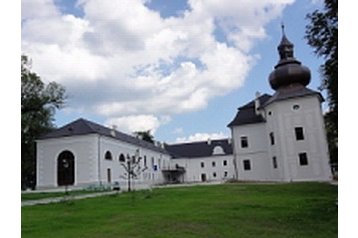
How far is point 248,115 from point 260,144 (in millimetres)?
3023

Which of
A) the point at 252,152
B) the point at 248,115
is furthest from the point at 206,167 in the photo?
the point at 252,152

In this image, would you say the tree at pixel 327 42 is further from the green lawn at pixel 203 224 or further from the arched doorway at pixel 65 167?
the arched doorway at pixel 65 167

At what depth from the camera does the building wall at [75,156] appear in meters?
33.0

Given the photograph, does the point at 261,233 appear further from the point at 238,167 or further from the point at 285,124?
the point at 238,167

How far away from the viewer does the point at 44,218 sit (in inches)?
434

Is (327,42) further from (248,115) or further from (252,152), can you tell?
(248,115)

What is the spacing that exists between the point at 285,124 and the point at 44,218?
22.4 m

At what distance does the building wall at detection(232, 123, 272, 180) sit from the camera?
32.7m

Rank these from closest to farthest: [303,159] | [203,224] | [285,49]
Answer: [203,224], [303,159], [285,49]

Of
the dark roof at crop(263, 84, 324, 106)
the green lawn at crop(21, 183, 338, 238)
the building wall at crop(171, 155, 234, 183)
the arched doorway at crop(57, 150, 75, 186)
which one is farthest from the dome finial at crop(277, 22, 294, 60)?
the building wall at crop(171, 155, 234, 183)

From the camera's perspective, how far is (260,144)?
108ft

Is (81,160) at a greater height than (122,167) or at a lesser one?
greater
